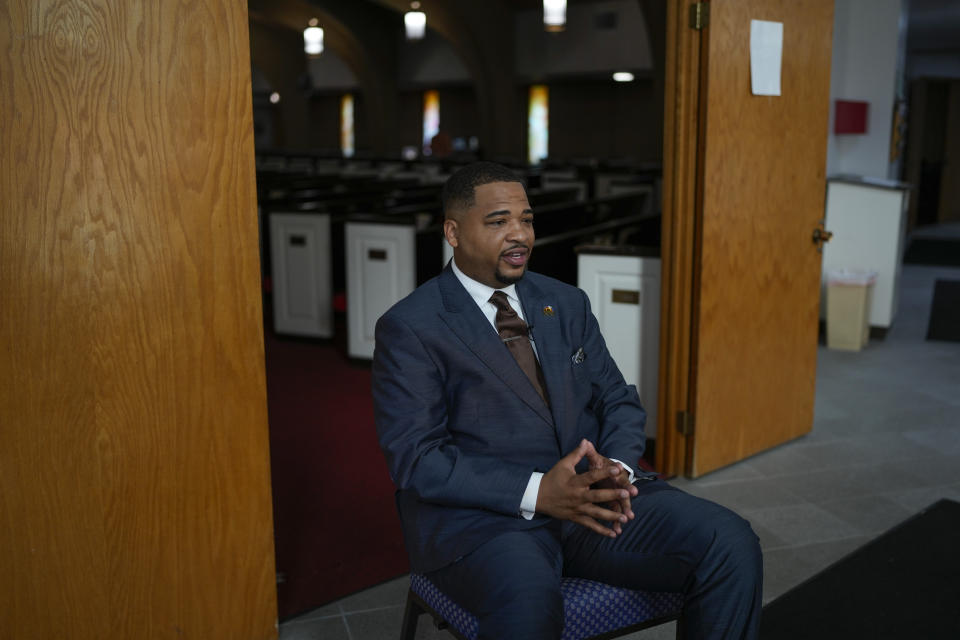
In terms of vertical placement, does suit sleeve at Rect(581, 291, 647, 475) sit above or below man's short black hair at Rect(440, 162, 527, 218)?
below

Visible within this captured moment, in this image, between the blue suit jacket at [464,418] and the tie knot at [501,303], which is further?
the tie knot at [501,303]

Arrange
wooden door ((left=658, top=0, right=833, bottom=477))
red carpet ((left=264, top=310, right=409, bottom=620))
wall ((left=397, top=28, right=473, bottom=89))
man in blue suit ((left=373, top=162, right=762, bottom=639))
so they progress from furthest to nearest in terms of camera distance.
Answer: wall ((left=397, top=28, right=473, bottom=89)) < wooden door ((left=658, top=0, right=833, bottom=477)) < red carpet ((left=264, top=310, right=409, bottom=620)) < man in blue suit ((left=373, top=162, right=762, bottom=639))

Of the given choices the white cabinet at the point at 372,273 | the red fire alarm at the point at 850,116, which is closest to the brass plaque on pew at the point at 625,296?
the white cabinet at the point at 372,273

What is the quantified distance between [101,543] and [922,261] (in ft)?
33.3

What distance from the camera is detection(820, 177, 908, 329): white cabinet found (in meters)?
6.40

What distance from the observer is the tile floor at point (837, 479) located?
2.86 meters

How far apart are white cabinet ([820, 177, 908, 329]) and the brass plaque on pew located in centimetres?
283

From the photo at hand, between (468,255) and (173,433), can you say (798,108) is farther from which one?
(173,433)

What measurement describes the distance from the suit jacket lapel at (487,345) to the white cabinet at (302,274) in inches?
171

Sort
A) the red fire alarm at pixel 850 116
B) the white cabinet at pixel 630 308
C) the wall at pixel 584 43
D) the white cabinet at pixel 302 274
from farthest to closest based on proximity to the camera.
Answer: the wall at pixel 584 43, the red fire alarm at pixel 850 116, the white cabinet at pixel 302 274, the white cabinet at pixel 630 308

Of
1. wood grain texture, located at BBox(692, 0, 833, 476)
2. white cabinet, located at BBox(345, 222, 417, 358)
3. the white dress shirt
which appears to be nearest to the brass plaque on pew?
wood grain texture, located at BBox(692, 0, 833, 476)

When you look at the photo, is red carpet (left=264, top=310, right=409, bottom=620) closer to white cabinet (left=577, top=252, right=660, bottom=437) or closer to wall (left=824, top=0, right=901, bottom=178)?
white cabinet (left=577, top=252, right=660, bottom=437)

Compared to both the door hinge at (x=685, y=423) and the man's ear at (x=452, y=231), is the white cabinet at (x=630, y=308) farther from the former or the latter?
the man's ear at (x=452, y=231)

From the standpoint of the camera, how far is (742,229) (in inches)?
151
